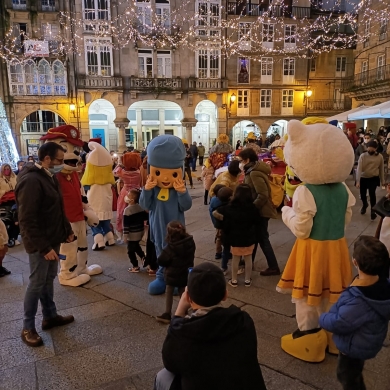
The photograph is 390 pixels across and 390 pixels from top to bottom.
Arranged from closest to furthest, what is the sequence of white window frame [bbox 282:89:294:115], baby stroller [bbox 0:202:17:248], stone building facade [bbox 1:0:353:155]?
baby stroller [bbox 0:202:17:248] < stone building facade [bbox 1:0:353:155] < white window frame [bbox 282:89:294:115]

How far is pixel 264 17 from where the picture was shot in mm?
24609

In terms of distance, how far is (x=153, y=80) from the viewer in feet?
77.5

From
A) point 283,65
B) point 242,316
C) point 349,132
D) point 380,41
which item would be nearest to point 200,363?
point 242,316

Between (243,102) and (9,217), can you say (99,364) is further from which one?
(243,102)

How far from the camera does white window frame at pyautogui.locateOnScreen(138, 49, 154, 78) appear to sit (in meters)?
23.5

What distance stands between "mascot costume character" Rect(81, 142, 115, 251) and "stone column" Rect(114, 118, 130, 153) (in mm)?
17697

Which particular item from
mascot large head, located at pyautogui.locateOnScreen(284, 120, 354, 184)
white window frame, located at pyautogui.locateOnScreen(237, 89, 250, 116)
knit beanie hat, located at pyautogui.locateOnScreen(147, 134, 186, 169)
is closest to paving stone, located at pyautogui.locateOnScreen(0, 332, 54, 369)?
knit beanie hat, located at pyautogui.locateOnScreen(147, 134, 186, 169)

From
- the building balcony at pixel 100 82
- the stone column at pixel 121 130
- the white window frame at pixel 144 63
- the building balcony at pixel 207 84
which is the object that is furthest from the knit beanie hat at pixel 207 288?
the white window frame at pixel 144 63

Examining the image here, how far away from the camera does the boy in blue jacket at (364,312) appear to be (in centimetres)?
220

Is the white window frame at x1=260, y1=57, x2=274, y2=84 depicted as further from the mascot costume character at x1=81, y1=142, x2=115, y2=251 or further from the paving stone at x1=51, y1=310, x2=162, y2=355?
the paving stone at x1=51, y1=310, x2=162, y2=355

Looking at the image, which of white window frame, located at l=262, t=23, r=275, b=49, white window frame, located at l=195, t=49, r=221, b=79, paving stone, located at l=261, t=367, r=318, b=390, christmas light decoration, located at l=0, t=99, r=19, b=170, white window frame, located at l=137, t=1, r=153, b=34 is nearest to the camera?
paving stone, located at l=261, t=367, r=318, b=390

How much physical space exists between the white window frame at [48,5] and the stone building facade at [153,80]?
6 centimetres

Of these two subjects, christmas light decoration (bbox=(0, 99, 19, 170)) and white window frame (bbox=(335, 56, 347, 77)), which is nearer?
christmas light decoration (bbox=(0, 99, 19, 170))

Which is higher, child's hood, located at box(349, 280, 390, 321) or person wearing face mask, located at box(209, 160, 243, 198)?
person wearing face mask, located at box(209, 160, 243, 198)
